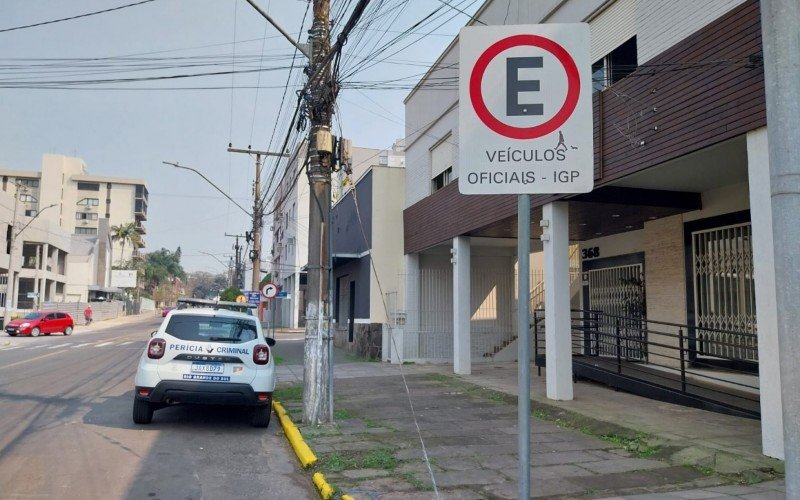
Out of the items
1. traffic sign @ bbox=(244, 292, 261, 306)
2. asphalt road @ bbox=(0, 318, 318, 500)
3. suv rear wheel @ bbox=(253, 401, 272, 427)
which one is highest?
traffic sign @ bbox=(244, 292, 261, 306)

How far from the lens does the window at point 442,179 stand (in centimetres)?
1655

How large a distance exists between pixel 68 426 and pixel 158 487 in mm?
3543

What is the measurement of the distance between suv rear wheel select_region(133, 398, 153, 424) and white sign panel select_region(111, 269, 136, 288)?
264 ft

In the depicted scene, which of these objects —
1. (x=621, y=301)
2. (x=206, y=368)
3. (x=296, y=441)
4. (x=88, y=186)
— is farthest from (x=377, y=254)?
(x=88, y=186)

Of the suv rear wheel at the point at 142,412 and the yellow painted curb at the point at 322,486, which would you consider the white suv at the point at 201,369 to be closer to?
the suv rear wheel at the point at 142,412

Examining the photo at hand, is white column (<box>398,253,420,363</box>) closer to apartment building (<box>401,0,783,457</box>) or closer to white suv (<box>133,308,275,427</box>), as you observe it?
apartment building (<box>401,0,783,457</box>)

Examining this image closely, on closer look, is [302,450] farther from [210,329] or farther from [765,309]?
[765,309]

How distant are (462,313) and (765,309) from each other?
8860 mm

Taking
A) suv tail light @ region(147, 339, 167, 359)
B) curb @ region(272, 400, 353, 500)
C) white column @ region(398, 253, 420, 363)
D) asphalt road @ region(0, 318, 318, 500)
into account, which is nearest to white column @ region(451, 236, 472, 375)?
white column @ region(398, 253, 420, 363)

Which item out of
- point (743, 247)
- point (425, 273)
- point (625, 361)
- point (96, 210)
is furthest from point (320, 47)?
point (96, 210)

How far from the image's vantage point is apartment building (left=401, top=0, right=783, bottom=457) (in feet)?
23.3

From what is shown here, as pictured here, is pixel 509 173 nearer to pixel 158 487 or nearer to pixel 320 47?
pixel 158 487

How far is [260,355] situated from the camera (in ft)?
28.0

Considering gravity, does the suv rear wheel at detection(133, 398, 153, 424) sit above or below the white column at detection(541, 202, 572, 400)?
below
